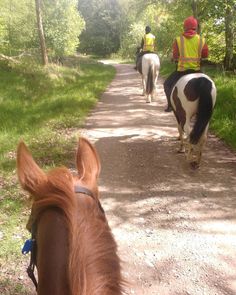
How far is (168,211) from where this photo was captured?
14.6 feet

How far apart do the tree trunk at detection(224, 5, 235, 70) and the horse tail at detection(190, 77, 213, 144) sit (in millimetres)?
→ 5101

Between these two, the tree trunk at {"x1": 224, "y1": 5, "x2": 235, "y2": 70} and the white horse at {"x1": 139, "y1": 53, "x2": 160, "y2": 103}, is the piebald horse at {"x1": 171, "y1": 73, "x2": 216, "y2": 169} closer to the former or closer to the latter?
the tree trunk at {"x1": 224, "y1": 5, "x2": 235, "y2": 70}

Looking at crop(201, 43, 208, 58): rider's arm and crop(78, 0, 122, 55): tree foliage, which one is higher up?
crop(78, 0, 122, 55): tree foliage

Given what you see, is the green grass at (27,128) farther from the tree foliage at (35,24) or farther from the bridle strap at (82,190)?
the tree foliage at (35,24)

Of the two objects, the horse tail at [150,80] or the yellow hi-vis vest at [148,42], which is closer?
the horse tail at [150,80]

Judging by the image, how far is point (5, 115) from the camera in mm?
8703

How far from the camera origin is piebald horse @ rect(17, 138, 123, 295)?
108 cm

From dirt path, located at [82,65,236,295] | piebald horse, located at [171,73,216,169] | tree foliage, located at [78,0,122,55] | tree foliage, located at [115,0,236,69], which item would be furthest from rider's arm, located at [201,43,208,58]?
tree foliage, located at [78,0,122,55]

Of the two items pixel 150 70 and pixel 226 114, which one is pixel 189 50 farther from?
pixel 150 70

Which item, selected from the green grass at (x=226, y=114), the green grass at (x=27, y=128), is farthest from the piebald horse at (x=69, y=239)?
the green grass at (x=226, y=114)

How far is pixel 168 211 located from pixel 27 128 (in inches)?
174

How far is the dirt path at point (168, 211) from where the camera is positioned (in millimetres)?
3307

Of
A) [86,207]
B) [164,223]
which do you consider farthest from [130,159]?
[86,207]

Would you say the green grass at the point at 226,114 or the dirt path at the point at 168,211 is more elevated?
the green grass at the point at 226,114
